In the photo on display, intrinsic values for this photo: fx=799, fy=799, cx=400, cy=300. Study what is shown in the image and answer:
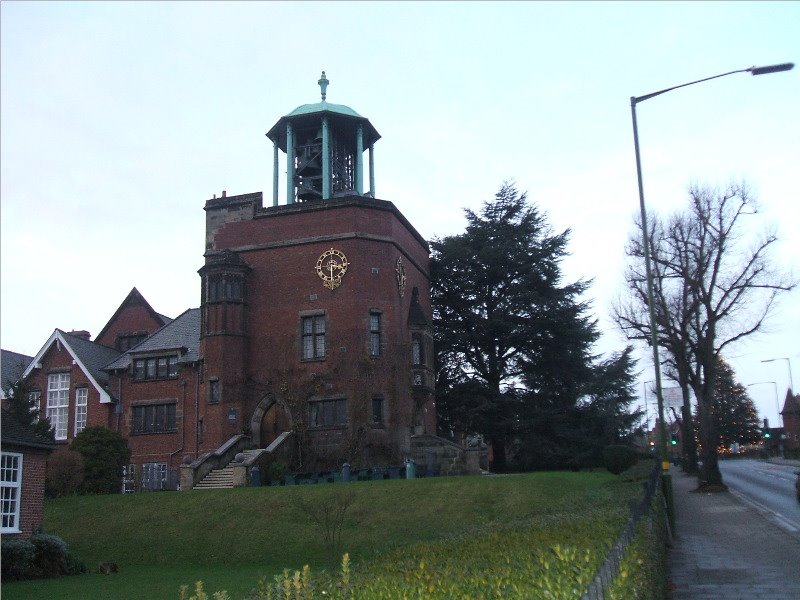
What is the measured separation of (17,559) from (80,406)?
80.4 feet

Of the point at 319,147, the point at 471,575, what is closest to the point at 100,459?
the point at 319,147

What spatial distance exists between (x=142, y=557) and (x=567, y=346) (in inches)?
1119

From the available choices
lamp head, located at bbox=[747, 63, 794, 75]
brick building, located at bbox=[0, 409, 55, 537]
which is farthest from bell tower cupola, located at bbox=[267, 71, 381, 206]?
lamp head, located at bbox=[747, 63, 794, 75]

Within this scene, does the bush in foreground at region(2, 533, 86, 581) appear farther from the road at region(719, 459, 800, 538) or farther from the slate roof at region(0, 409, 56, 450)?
the road at region(719, 459, 800, 538)

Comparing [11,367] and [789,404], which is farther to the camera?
[789,404]

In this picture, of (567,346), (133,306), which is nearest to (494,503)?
(567,346)

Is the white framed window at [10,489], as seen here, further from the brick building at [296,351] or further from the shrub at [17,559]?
the brick building at [296,351]

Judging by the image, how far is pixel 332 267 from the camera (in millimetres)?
38469

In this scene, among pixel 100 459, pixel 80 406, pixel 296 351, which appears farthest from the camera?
pixel 80 406

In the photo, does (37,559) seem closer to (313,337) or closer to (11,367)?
(313,337)

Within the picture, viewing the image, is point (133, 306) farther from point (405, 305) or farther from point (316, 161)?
point (405, 305)

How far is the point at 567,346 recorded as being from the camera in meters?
46.2

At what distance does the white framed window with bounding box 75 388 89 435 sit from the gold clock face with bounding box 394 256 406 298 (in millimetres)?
18821

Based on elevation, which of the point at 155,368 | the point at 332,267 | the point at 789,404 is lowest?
the point at 789,404
